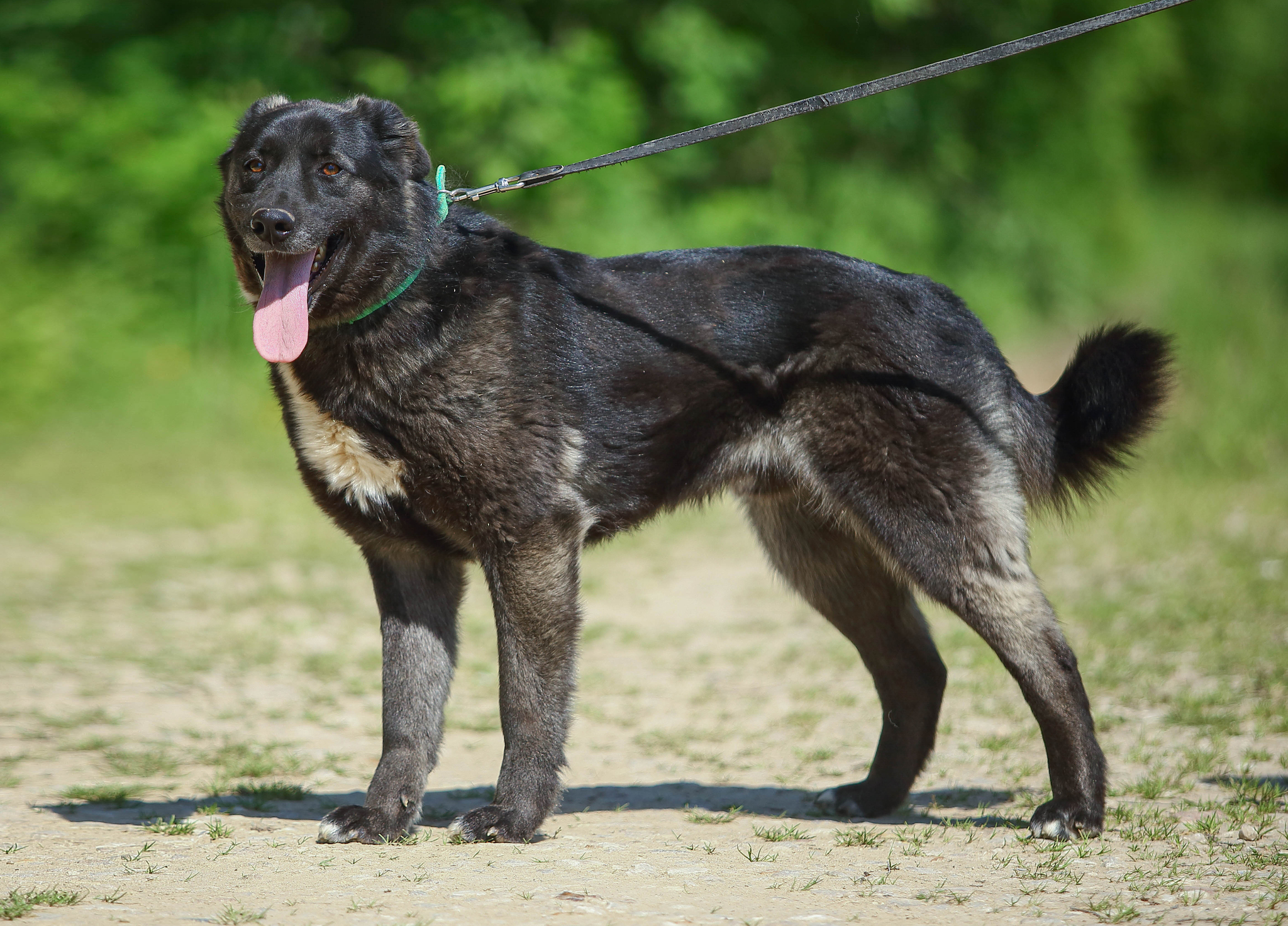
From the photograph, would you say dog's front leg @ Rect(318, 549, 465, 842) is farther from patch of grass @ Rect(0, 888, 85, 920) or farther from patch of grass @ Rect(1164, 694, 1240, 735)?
patch of grass @ Rect(1164, 694, 1240, 735)

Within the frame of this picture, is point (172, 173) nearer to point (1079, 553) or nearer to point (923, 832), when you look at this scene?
point (1079, 553)

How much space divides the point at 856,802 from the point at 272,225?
2274 millimetres

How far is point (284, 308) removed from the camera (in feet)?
10.3

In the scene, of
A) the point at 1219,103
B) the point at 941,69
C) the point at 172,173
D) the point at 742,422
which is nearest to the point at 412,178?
the point at 742,422

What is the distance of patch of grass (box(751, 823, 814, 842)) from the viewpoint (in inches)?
128

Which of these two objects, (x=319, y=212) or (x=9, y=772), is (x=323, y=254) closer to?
(x=319, y=212)

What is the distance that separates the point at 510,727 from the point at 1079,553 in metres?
4.90

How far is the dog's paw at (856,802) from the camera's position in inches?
142

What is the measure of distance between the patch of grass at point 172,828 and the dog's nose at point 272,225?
1.51m

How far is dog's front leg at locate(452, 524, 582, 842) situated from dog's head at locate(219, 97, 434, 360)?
2.58 ft

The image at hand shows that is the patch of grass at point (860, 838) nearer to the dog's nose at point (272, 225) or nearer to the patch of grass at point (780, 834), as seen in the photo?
the patch of grass at point (780, 834)

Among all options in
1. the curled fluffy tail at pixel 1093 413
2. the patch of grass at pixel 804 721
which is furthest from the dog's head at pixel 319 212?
the patch of grass at pixel 804 721

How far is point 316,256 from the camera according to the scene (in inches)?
126

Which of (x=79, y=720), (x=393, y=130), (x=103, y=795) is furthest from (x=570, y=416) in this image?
(x=79, y=720)
